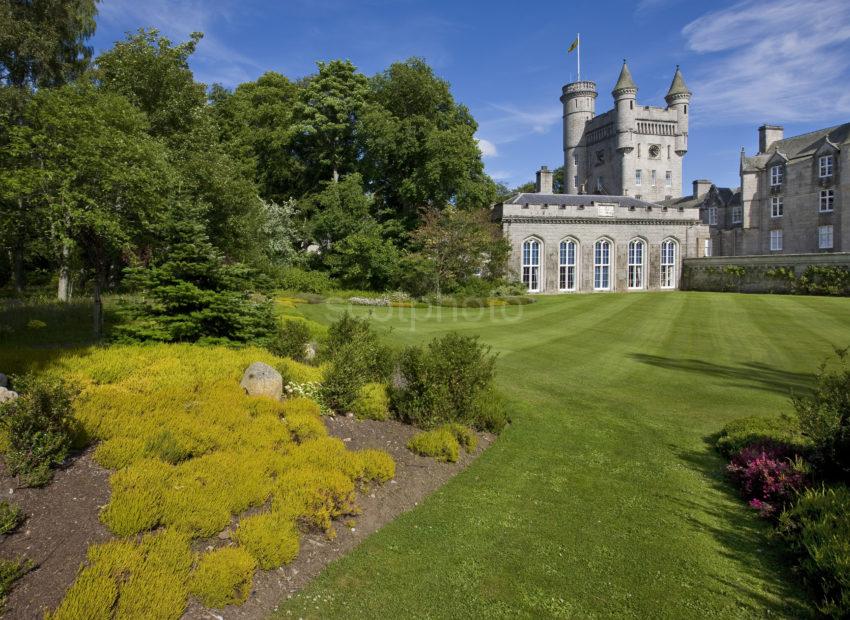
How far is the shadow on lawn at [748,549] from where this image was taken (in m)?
4.61

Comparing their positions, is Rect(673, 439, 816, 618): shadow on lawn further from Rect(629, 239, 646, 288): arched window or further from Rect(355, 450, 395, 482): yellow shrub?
Rect(629, 239, 646, 288): arched window

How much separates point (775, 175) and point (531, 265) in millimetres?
28899

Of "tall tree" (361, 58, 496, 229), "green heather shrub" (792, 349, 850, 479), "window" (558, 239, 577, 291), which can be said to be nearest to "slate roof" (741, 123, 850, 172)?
"window" (558, 239, 577, 291)

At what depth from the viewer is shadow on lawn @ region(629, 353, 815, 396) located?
1195cm

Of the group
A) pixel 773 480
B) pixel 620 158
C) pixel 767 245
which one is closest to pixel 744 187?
pixel 767 245

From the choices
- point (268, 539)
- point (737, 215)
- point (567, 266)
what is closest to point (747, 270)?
point (567, 266)

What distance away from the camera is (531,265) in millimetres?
41031

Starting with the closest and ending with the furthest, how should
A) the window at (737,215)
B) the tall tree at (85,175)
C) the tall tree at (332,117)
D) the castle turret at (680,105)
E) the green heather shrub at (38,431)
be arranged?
the green heather shrub at (38,431) < the tall tree at (85,175) < the tall tree at (332,117) < the window at (737,215) < the castle turret at (680,105)

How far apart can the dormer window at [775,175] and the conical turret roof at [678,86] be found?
19245 mm

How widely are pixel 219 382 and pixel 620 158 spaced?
6442 centimetres

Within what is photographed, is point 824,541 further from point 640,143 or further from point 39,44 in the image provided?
point 640,143

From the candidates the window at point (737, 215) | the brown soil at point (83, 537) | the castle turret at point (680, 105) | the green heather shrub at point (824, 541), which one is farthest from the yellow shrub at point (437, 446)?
the castle turret at point (680, 105)

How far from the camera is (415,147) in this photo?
36625mm

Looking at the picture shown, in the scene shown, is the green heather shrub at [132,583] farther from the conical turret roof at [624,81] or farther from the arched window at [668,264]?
the conical turret roof at [624,81]
